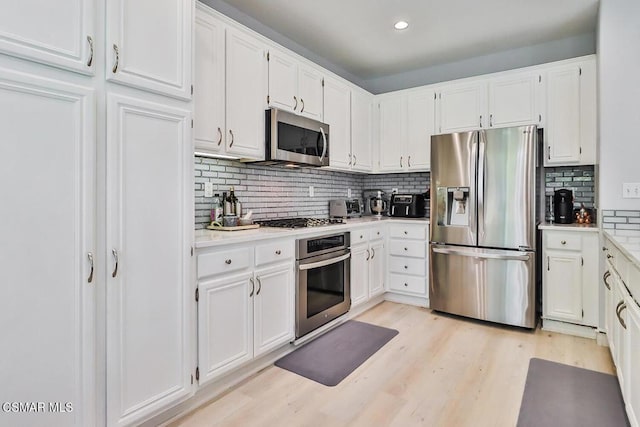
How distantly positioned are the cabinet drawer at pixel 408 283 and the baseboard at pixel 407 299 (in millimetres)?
108

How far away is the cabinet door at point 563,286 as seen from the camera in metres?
3.02

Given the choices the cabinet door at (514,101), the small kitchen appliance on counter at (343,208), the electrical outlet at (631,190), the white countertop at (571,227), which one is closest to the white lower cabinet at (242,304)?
the small kitchen appliance on counter at (343,208)

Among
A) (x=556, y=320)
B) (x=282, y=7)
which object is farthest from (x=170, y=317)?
(x=556, y=320)

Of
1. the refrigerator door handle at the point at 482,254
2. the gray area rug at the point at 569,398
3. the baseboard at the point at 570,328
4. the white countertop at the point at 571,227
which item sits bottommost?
the gray area rug at the point at 569,398

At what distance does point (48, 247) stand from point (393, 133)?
3566 mm

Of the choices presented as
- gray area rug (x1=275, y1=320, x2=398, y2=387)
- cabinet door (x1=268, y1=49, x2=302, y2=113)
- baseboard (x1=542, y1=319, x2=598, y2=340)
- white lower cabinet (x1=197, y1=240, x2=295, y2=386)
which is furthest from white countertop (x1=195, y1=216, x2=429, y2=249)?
baseboard (x1=542, y1=319, x2=598, y2=340)

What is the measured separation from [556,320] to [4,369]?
373cm

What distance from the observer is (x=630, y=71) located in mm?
2738

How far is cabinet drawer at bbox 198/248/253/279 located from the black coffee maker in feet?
9.34

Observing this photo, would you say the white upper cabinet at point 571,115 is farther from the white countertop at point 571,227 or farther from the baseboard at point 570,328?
the baseboard at point 570,328

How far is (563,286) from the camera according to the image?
308 cm

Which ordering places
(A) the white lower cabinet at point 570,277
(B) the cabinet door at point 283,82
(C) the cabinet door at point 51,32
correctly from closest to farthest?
(C) the cabinet door at point 51,32, (B) the cabinet door at point 283,82, (A) the white lower cabinet at point 570,277

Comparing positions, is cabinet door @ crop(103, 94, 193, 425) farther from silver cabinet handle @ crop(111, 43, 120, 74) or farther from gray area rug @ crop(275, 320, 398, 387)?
gray area rug @ crop(275, 320, 398, 387)

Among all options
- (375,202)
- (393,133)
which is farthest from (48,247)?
(393,133)
